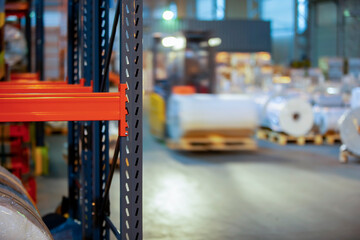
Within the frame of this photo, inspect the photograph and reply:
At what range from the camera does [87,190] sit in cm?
355

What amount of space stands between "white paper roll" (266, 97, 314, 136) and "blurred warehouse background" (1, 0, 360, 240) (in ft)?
0.07

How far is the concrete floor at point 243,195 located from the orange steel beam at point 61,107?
2541 millimetres

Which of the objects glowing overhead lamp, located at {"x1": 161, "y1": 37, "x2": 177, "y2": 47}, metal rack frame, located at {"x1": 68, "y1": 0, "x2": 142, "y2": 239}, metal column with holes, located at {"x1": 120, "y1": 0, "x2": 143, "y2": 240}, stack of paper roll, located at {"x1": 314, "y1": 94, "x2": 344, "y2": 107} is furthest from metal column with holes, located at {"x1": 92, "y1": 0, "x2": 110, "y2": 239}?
glowing overhead lamp, located at {"x1": 161, "y1": 37, "x2": 177, "y2": 47}

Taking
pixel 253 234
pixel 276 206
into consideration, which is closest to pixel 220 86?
pixel 276 206

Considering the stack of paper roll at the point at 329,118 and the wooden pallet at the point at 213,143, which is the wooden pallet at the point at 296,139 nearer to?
the stack of paper roll at the point at 329,118

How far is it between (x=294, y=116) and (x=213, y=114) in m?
2.76

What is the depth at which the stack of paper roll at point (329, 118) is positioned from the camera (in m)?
11.4

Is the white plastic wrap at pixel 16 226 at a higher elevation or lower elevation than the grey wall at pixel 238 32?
lower

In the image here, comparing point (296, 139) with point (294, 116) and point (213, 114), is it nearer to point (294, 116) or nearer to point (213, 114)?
point (294, 116)

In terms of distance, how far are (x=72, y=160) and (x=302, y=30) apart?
2326 centimetres

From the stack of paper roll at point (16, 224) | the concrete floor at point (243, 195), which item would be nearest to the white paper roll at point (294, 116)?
Answer: the concrete floor at point (243, 195)

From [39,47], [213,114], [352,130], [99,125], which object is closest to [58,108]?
[99,125]

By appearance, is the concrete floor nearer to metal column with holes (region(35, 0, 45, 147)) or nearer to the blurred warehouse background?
the blurred warehouse background

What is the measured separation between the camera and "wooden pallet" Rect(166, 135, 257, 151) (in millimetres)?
9672
